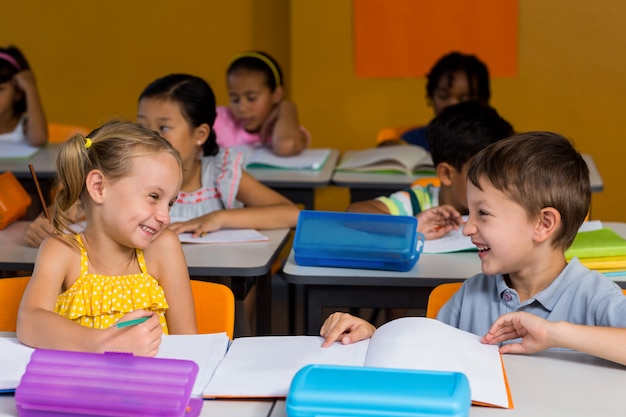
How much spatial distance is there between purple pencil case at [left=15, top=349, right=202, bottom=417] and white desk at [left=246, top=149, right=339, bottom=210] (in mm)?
2000

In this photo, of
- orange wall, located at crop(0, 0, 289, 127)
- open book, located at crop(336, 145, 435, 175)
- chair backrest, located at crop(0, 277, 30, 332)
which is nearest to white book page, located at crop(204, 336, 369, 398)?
chair backrest, located at crop(0, 277, 30, 332)

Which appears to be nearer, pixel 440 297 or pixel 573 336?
pixel 573 336

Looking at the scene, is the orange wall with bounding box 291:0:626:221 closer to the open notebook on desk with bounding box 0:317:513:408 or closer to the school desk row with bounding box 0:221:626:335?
the school desk row with bounding box 0:221:626:335

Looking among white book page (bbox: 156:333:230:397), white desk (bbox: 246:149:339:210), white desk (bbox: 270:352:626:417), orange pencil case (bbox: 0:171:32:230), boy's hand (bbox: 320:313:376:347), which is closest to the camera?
white desk (bbox: 270:352:626:417)

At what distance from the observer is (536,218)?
159 cm

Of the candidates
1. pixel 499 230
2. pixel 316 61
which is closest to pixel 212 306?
pixel 499 230

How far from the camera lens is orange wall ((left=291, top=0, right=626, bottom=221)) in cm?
461

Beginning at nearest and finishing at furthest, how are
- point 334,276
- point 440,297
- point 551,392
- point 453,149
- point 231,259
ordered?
point 551,392, point 440,297, point 334,276, point 231,259, point 453,149

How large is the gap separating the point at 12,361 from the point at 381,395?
0.61 m

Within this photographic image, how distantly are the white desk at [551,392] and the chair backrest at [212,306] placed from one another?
52cm

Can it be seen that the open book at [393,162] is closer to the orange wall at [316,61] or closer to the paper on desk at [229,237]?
the paper on desk at [229,237]

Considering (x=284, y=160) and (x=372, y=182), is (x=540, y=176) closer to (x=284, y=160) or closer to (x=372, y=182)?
(x=372, y=182)

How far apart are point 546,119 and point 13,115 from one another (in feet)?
8.27

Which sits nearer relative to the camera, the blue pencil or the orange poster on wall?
the blue pencil
